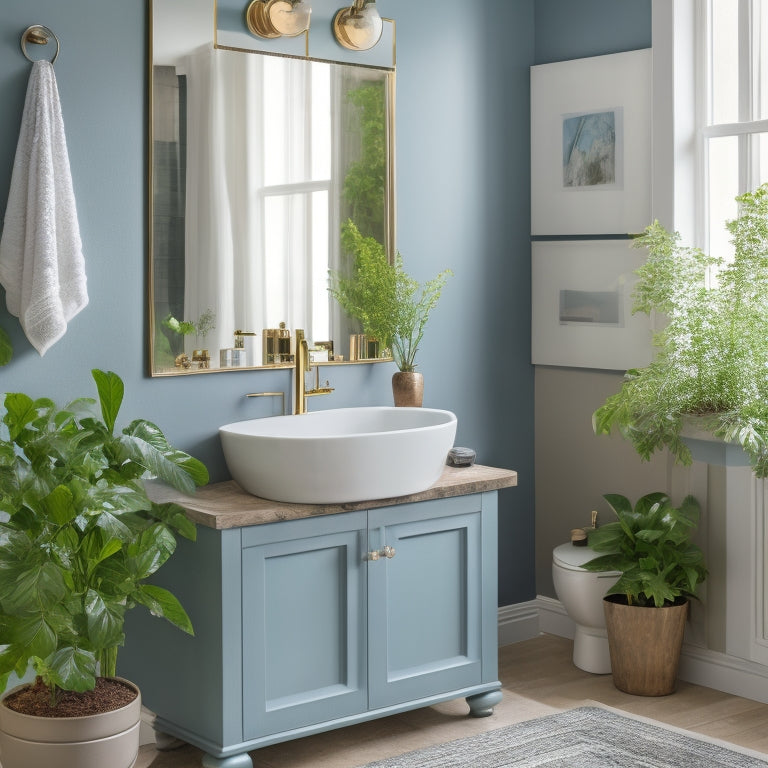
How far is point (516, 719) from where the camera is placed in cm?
337

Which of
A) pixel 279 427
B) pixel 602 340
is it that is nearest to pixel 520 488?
pixel 602 340

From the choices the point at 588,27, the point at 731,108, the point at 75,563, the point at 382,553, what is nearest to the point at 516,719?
the point at 382,553

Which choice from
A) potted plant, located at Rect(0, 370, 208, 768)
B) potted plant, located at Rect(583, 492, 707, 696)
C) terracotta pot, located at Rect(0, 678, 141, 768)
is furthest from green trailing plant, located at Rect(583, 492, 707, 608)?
terracotta pot, located at Rect(0, 678, 141, 768)

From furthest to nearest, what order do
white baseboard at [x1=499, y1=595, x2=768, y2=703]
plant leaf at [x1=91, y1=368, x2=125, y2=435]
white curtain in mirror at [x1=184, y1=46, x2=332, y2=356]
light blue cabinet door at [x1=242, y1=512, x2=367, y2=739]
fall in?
white baseboard at [x1=499, y1=595, x2=768, y2=703] < white curtain in mirror at [x1=184, y1=46, x2=332, y2=356] < light blue cabinet door at [x1=242, y1=512, x2=367, y2=739] < plant leaf at [x1=91, y1=368, x2=125, y2=435]

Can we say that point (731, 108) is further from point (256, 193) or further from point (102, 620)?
point (102, 620)

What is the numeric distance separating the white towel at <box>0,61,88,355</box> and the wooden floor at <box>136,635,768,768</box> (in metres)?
1.22

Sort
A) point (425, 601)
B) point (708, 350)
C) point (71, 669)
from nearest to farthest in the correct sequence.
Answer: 1. point (71, 669)
2. point (708, 350)
3. point (425, 601)

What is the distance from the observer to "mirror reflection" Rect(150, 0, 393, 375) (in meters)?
3.15

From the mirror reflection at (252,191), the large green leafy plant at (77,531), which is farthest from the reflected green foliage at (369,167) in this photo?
the large green leafy plant at (77,531)

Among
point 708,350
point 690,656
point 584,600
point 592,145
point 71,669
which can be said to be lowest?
point 690,656

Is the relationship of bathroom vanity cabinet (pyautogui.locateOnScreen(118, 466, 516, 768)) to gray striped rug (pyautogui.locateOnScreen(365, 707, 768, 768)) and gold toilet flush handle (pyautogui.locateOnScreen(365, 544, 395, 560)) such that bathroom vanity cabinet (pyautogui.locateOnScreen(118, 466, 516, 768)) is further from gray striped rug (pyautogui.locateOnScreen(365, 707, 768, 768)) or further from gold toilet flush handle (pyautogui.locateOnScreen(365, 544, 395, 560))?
gray striped rug (pyautogui.locateOnScreen(365, 707, 768, 768))

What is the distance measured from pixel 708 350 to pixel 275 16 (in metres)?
1.51

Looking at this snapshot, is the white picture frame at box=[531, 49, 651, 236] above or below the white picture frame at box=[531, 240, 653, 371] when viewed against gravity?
above

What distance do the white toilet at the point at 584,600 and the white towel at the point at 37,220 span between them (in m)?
1.75
